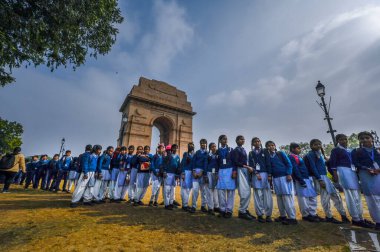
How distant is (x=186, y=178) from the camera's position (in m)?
6.25

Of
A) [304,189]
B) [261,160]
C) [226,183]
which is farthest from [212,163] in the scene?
[304,189]

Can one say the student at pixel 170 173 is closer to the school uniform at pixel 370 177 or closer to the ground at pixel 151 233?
the ground at pixel 151 233

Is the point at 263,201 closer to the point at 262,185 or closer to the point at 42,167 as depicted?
the point at 262,185

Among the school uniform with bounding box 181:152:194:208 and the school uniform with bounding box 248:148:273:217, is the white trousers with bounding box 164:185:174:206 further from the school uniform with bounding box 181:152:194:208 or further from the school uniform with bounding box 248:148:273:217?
the school uniform with bounding box 248:148:273:217

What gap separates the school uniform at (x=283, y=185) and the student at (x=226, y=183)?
1.08 meters


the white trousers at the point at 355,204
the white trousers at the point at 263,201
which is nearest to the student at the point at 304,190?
the white trousers at the point at 355,204

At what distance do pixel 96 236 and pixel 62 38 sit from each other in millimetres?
9047

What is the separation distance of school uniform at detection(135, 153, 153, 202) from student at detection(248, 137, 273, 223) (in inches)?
156

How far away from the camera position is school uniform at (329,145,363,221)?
14.0 feet

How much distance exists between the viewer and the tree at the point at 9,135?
114ft

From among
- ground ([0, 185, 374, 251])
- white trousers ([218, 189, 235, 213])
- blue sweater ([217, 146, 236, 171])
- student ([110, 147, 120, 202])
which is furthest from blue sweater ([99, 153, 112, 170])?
white trousers ([218, 189, 235, 213])

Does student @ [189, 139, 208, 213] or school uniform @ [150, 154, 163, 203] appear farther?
school uniform @ [150, 154, 163, 203]

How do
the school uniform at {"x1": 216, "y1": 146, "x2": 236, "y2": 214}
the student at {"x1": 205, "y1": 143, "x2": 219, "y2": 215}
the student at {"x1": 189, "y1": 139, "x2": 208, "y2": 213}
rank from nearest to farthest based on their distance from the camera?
the school uniform at {"x1": 216, "y1": 146, "x2": 236, "y2": 214}, the student at {"x1": 205, "y1": 143, "x2": 219, "y2": 215}, the student at {"x1": 189, "y1": 139, "x2": 208, "y2": 213}

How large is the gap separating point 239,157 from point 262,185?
3.09 ft
